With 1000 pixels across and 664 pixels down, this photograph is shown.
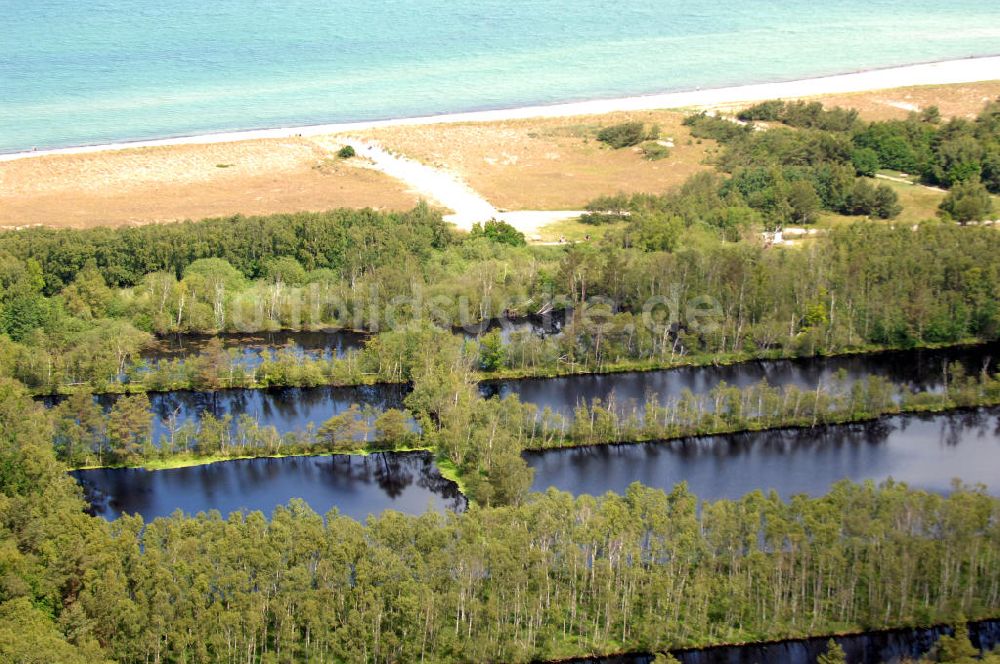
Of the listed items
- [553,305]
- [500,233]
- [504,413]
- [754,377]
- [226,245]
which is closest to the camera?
[504,413]

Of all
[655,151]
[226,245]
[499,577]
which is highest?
[655,151]

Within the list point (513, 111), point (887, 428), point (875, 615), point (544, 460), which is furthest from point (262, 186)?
point (875, 615)

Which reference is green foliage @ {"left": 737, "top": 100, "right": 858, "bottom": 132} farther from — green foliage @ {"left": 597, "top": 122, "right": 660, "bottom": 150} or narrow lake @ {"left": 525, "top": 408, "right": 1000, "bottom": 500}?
narrow lake @ {"left": 525, "top": 408, "right": 1000, "bottom": 500}

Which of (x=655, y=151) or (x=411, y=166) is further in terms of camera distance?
(x=655, y=151)

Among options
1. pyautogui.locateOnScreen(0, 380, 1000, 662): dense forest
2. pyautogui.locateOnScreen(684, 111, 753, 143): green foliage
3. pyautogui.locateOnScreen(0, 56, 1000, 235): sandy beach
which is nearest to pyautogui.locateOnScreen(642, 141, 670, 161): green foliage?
pyautogui.locateOnScreen(0, 56, 1000, 235): sandy beach

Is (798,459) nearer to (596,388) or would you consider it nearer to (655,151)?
(596,388)

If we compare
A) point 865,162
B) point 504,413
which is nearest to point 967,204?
point 865,162

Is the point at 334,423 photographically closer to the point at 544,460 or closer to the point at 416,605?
the point at 544,460
